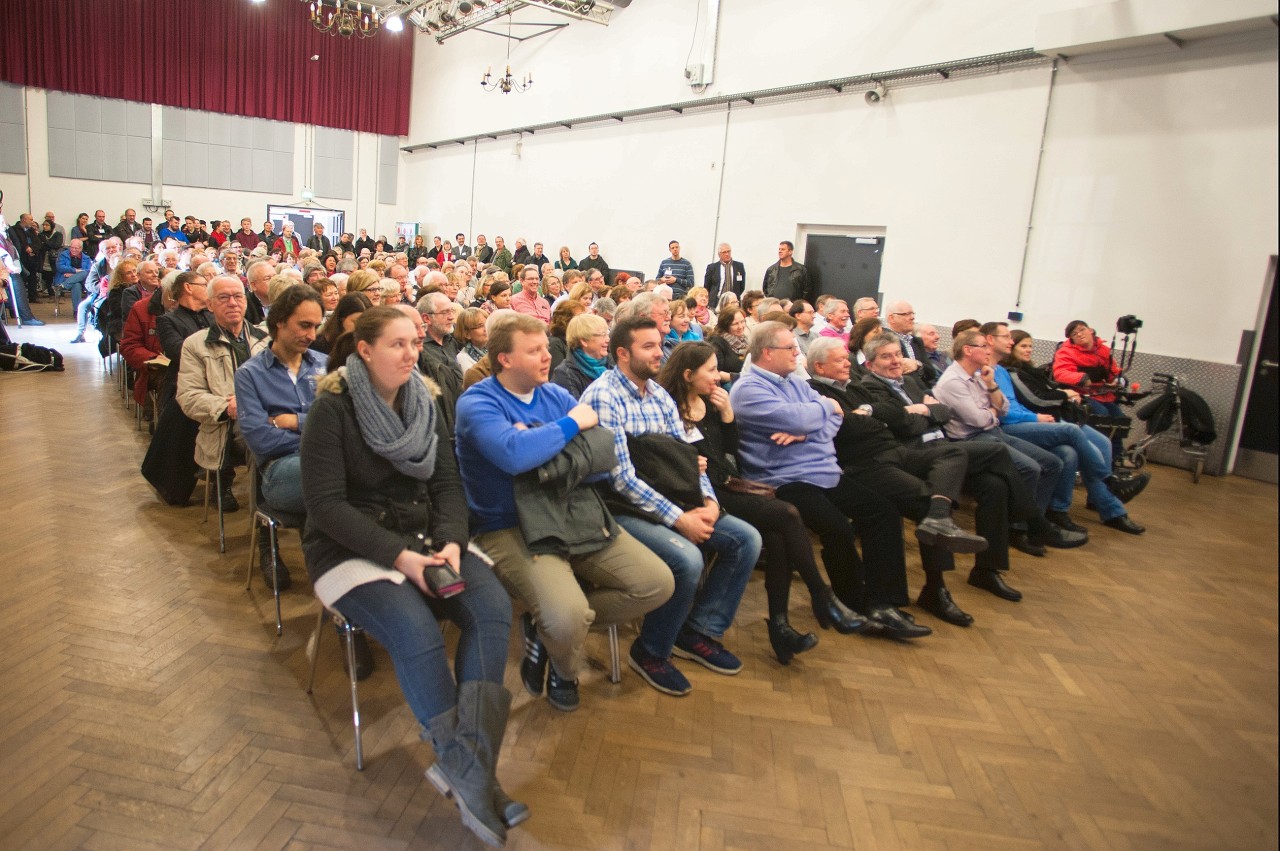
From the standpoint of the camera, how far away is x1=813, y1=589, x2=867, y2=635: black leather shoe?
312 centimetres

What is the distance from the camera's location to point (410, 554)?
220 cm

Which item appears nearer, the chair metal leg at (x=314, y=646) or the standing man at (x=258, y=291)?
A: the chair metal leg at (x=314, y=646)

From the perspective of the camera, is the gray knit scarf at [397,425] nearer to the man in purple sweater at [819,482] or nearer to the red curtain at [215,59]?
the man in purple sweater at [819,482]

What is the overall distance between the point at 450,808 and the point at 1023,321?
295 inches

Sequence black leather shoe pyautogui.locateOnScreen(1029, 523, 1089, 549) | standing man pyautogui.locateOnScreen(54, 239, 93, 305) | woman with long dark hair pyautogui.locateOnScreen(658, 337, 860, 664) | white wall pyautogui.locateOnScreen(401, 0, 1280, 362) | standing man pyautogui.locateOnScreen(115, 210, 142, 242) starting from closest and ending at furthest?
white wall pyautogui.locateOnScreen(401, 0, 1280, 362) → woman with long dark hair pyautogui.locateOnScreen(658, 337, 860, 664) → black leather shoe pyautogui.locateOnScreen(1029, 523, 1089, 549) → standing man pyautogui.locateOnScreen(54, 239, 93, 305) → standing man pyautogui.locateOnScreen(115, 210, 142, 242)

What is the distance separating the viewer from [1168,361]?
21.2 feet

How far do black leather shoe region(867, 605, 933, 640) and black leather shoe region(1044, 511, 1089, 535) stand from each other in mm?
1957

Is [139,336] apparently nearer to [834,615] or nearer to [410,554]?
[410,554]

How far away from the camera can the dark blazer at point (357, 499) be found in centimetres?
220

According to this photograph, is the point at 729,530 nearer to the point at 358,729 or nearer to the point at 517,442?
the point at 517,442

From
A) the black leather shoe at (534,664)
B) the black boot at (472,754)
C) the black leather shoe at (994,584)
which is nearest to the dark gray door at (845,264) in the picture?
the black leather shoe at (994,584)

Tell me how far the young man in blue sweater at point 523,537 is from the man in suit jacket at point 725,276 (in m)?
8.38

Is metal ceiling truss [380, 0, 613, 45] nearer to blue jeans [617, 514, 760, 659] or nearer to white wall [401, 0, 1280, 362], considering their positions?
white wall [401, 0, 1280, 362]

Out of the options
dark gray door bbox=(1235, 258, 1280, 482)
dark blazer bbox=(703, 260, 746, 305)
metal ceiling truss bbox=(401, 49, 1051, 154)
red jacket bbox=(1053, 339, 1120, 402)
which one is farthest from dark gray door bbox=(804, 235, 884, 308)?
dark gray door bbox=(1235, 258, 1280, 482)
